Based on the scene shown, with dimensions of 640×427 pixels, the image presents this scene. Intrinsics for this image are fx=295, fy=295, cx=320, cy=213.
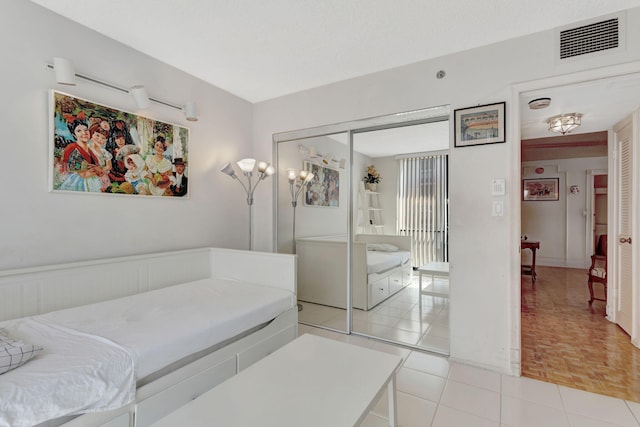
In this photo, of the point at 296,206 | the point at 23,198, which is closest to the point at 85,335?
the point at 23,198

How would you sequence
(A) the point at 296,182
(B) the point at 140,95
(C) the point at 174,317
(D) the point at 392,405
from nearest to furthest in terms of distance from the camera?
(D) the point at 392,405 < (C) the point at 174,317 < (B) the point at 140,95 < (A) the point at 296,182

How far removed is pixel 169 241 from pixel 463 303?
2689 mm

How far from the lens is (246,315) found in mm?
2012

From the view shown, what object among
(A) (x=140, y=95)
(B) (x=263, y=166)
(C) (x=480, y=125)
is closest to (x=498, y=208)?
(C) (x=480, y=125)

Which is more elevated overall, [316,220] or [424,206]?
[424,206]

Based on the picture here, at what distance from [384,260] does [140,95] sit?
2.87 metres

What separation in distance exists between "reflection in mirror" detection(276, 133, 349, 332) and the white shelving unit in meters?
0.21

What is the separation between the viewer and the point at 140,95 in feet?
7.95

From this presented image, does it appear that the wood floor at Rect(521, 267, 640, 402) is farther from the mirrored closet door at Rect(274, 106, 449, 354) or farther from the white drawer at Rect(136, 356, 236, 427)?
the white drawer at Rect(136, 356, 236, 427)

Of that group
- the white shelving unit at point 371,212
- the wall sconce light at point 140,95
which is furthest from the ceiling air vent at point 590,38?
the wall sconce light at point 140,95

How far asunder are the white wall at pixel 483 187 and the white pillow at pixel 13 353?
8.84ft

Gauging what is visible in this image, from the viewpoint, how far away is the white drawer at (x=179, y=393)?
1.42 metres

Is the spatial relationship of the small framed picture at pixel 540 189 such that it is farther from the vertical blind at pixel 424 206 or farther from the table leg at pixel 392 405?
the table leg at pixel 392 405

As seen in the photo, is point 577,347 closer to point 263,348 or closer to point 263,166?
point 263,348
